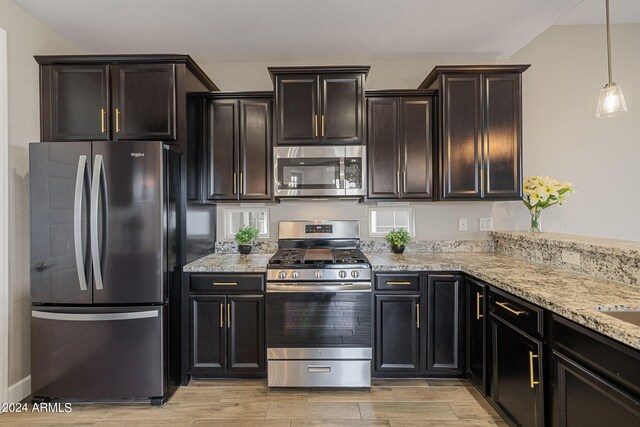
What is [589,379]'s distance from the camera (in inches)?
52.5

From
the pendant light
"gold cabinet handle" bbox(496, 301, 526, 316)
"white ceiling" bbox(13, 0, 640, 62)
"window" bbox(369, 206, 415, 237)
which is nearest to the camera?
"gold cabinet handle" bbox(496, 301, 526, 316)

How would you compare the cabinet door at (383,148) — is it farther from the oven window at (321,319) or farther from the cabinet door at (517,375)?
the cabinet door at (517,375)

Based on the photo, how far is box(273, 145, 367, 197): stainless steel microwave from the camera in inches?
111

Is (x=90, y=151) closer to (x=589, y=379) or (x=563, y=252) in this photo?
(x=589, y=379)

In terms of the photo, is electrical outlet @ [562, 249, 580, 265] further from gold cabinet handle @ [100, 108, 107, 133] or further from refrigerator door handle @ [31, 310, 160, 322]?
gold cabinet handle @ [100, 108, 107, 133]

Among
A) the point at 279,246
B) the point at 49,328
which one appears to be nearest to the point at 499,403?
the point at 279,246

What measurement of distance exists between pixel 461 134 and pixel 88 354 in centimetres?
330

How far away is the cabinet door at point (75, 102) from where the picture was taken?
2.56 m

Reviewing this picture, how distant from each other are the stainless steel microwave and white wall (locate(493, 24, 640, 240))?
67.6 inches

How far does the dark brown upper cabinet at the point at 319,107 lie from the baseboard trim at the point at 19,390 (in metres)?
2.60

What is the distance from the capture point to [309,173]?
2840 millimetres

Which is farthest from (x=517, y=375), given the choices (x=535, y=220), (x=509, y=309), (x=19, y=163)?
(x=19, y=163)

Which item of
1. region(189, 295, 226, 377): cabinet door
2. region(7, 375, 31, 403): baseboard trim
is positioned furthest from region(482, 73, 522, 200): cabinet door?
region(7, 375, 31, 403): baseboard trim

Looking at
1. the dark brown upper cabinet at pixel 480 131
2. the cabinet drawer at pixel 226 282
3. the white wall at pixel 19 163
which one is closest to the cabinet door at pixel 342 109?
the dark brown upper cabinet at pixel 480 131
